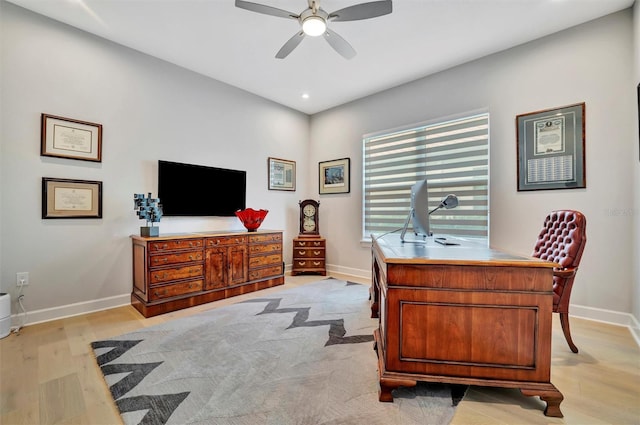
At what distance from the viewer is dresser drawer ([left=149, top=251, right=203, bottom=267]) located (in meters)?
2.77

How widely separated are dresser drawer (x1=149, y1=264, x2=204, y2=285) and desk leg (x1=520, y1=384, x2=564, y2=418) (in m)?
2.98

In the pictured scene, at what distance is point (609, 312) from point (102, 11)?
552 centimetres


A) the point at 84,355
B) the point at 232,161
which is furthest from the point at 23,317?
the point at 232,161

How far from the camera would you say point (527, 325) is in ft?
4.57

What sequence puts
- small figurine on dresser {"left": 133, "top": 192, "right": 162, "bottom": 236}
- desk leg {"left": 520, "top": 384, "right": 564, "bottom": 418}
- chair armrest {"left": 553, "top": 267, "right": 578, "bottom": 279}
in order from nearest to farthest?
1. desk leg {"left": 520, "top": 384, "right": 564, "bottom": 418}
2. chair armrest {"left": 553, "top": 267, "right": 578, "bottom": 279}
3. small figurine on dresser {"left": 133, "top": 192, "right": 162, "bottom": 236}

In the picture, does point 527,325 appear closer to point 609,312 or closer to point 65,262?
point 609,312

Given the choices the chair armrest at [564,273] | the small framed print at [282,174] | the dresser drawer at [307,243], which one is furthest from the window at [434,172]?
the chair armrest at [564,273]

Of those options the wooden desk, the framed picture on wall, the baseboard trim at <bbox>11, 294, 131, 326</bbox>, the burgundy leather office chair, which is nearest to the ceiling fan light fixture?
the wooden desk

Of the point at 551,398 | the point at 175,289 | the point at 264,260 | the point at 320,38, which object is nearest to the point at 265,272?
the point at 264,260

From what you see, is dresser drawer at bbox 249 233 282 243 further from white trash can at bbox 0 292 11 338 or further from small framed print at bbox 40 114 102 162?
white trash can at bbox 0 292 11 338

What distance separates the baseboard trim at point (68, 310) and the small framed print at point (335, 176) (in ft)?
10.6

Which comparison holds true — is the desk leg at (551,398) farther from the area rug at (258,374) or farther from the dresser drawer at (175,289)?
the dresser drawer at (175,289)

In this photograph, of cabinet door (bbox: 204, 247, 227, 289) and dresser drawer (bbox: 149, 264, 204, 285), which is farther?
cabinet door (bbox: 204, 247, 227, 289)

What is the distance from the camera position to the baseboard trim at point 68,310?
249cm
